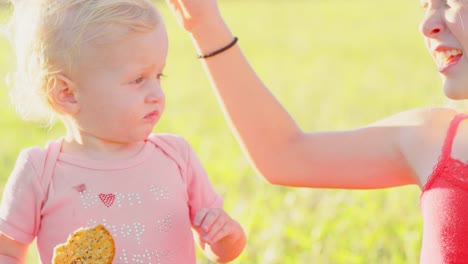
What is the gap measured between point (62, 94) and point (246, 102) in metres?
0.70

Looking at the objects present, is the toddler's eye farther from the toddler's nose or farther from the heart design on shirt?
the toddler's nose

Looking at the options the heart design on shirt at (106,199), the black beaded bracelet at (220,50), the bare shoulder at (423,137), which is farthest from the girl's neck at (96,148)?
the bare shoulder at (423,137)

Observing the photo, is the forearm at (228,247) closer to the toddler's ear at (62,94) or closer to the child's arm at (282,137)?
the child's arm at (282,137)

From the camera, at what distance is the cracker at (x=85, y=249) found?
2.69 metres

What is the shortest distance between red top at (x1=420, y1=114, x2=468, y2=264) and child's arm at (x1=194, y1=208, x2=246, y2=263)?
561 millimetres

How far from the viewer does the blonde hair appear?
278 cm

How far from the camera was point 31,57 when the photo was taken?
9.35ft

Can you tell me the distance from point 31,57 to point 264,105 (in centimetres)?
84

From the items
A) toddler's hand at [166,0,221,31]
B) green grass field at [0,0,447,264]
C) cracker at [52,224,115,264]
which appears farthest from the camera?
green grass field at [0,0,447,264]

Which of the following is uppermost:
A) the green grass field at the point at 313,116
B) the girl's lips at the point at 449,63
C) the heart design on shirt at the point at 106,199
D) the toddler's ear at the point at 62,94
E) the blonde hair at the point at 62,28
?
the blonde hair at the point at 62,28

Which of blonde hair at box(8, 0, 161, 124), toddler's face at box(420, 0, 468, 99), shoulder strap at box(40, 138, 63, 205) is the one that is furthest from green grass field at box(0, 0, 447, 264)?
toddler's face at box(420, 0, 468, 99)

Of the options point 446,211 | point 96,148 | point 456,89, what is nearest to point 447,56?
point 456,89

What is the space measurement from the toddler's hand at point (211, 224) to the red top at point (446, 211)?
608 millimetres

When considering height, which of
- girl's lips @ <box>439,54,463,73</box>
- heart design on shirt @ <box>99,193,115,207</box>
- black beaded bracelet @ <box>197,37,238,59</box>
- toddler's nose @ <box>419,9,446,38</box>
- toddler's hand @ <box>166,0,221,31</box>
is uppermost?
toddler's hand @ <box>166,0,221,31</box>
